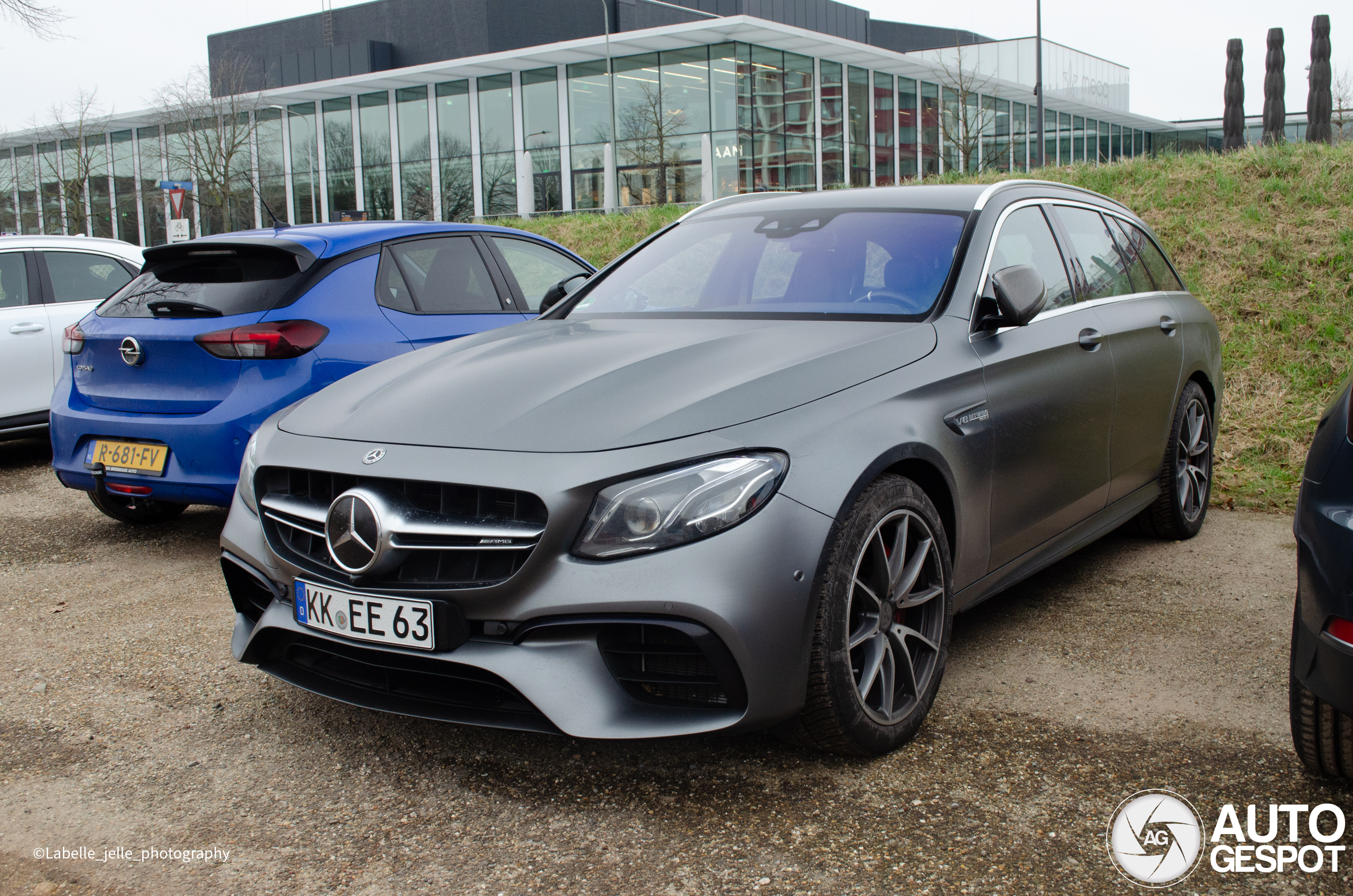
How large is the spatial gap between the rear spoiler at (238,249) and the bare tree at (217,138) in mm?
29617

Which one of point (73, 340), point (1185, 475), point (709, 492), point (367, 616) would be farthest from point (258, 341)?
point (1185, 475)

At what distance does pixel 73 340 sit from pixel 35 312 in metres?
2.79

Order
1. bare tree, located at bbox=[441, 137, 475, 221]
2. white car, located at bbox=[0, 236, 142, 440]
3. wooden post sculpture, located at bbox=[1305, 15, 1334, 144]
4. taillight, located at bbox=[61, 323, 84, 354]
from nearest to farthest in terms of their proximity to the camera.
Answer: taillight, located at bbox=[61, 323, 84, 354] < white car, located at bbox=[0, 236, 142, 440] < wooden post sculpture, located at bbox=[1305, 15, 1334, 144] < bare tree, located at bbox=[441, 137, 475, 221]

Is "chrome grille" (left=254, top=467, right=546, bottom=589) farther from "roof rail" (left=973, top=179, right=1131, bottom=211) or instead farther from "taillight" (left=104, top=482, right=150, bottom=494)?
"taillight" (left=104, top=482, right=150, bottom=494)

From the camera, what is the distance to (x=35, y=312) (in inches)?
297

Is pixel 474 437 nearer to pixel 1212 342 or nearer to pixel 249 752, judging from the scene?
pixel 249 752

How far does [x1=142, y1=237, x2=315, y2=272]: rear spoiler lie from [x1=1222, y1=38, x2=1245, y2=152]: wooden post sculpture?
14400 millimetres

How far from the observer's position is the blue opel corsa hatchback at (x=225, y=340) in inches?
183

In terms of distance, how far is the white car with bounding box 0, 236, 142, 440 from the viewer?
739cm

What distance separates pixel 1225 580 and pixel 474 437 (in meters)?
3.39

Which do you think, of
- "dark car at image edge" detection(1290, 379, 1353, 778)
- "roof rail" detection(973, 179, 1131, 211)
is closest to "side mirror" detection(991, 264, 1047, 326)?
"roof rail" detection(973, 179, 1131, 211)

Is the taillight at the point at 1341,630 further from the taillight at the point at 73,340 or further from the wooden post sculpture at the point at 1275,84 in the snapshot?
the wooden post sculpture at the point at 1275,84

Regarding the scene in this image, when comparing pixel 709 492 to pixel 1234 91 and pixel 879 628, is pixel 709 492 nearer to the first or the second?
pixel 879 628

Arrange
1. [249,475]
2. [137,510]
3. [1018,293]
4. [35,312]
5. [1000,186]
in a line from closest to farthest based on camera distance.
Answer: [249,475]
[1018,293]
[1000,186]
[137,510]
[35,312]
